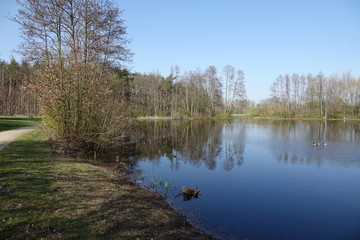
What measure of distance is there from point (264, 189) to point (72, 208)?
7.75 metres

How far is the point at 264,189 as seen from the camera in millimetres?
10211

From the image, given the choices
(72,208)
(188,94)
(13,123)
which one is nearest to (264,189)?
(72,208)

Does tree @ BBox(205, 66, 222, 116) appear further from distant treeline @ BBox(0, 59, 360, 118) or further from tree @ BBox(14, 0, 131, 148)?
tree @ BBox(14, 0, 131, 148)

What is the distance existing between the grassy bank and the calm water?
1521 mm

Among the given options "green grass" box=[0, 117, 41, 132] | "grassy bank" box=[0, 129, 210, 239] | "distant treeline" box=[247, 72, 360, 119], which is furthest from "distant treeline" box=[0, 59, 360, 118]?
"grassy bank" box=[0, 129, 210, 239]

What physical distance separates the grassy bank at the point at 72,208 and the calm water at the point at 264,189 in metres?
1.52

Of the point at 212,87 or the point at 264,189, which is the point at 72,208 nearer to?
the point at 264,189

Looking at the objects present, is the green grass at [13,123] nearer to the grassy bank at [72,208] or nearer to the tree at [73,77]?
the tree at [73,77]

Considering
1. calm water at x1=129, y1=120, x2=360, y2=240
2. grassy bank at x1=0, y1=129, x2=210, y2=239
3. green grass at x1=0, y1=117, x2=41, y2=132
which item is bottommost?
calm water at x1=129, y1=120, x2=360, y2=240

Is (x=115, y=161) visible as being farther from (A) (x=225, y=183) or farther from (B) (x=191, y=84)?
(B) (x=191, y=84)

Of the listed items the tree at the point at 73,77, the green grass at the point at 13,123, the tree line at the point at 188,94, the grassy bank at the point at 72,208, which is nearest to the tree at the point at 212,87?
the tree line at the point at 188,94

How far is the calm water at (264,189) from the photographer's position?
275 inches

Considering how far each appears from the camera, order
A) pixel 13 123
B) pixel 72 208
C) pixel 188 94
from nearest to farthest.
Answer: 1. pixel 72 208
2. pixel 13 123
3. pixel 188 94

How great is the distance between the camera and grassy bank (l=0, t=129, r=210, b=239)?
4555 millimetres
